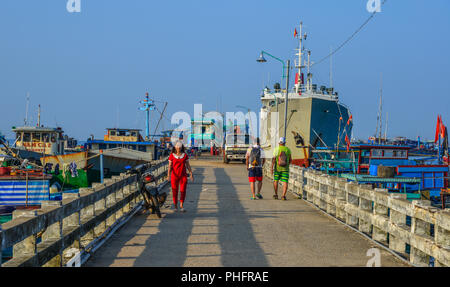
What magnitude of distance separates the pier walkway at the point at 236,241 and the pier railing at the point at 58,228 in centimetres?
37

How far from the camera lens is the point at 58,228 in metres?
6.54

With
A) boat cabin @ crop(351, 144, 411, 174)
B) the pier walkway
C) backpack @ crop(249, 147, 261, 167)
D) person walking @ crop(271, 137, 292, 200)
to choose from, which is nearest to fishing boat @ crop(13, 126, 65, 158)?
boat cabin @ crop(351, 144, 411, 174)

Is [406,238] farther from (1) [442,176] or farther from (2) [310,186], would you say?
(1) [442,176]

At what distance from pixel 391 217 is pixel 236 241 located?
2.71 meters

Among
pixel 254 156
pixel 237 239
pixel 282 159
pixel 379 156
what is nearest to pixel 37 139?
pixel 379 156

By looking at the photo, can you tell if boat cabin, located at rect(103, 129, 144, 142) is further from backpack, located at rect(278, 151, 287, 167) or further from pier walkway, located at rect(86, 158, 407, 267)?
pier walkway, located at rect(86, 158, 407, 267)

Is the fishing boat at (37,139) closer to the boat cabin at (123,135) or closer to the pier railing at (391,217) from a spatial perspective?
the boat cabin at (123,135)

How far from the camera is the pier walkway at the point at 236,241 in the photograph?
24.0ft

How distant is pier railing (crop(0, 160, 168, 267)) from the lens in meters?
5.23

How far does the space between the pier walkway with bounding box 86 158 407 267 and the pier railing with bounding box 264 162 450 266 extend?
297mm

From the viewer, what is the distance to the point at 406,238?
24.3 feet

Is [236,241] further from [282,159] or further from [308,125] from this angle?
[308,125]

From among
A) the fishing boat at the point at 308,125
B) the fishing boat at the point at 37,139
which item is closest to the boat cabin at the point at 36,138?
the fishing boat at the point at 37,139

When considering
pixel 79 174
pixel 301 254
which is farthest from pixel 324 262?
pixel 79 174
